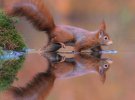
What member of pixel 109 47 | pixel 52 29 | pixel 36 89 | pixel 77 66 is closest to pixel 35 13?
pixel 52 29

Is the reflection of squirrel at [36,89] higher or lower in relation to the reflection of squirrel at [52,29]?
lower

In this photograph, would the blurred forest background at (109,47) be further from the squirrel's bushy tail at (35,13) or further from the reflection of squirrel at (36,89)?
the squirrel's bushy tail at (35,13)

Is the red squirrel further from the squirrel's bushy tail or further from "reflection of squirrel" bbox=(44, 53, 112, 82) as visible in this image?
the squirrel's bushy tail

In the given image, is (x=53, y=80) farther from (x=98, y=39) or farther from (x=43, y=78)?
(x=98, y=39)

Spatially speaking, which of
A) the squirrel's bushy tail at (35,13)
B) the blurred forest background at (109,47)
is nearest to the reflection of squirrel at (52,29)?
the squirrel's bushy tail at (35,13)

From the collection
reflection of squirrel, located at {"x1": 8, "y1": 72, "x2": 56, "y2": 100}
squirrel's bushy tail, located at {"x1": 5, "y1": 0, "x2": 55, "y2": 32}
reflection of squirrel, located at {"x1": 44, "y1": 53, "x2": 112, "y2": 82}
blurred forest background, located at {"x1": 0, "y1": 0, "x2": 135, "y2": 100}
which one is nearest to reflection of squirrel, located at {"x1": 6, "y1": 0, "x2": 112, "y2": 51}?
squirrel's bushy tail, located at {"x1": 5, "y1": 0, "x2": 55, "y2": 32}
